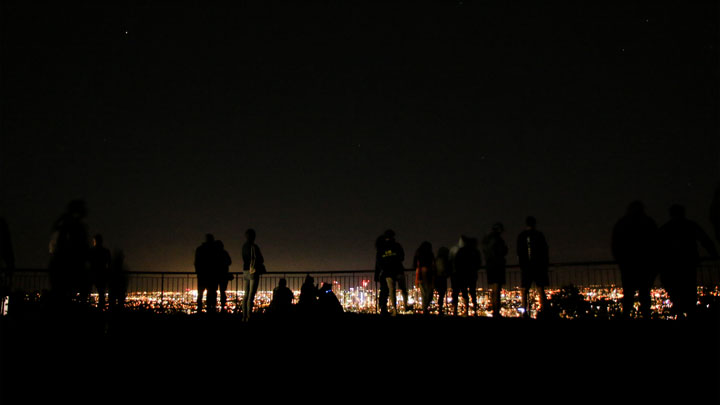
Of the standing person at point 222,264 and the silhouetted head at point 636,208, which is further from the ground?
the silhouetted head at point 636,208

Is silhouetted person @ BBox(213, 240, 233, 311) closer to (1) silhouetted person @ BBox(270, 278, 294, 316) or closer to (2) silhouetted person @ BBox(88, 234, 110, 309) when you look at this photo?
(1) silhouetted person @ BBox(270, 278, 294, 316)

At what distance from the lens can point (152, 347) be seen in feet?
20.3

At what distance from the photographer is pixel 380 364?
15.4ft

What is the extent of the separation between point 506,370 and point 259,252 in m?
7.43

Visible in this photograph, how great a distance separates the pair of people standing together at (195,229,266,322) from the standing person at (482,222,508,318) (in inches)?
190

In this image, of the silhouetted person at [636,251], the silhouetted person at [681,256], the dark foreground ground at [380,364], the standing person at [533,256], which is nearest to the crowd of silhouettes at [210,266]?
the dark foreground ground at [380,364]

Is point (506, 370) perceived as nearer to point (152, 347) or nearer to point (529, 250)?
point (152, 347)

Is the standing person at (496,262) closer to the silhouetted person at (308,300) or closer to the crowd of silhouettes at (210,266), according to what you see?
the silhouetted person at (308,300)

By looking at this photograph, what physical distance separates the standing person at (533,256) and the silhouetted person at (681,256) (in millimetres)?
2133

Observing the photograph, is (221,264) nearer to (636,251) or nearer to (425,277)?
(425,277)

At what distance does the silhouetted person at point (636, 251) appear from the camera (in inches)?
277

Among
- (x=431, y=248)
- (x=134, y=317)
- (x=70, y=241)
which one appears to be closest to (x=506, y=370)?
(x=70, y=241)

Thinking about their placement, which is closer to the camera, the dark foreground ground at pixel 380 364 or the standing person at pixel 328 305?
the dark foreground ground at pixel 380 364

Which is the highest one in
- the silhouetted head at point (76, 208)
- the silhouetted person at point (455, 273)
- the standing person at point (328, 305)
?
the silhouetted head at point (76, 208)
